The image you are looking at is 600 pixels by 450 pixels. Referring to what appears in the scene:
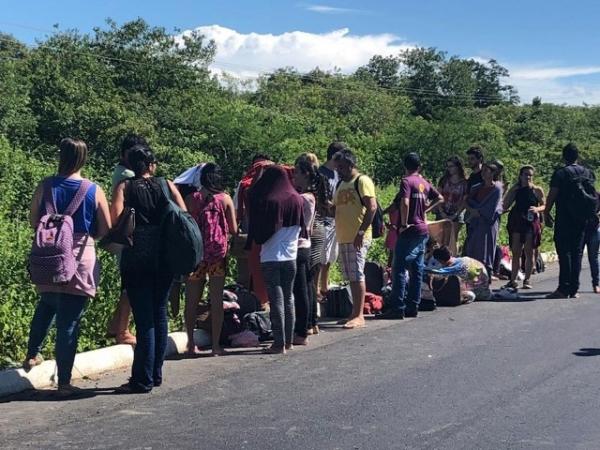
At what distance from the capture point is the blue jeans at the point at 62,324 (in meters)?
5.77

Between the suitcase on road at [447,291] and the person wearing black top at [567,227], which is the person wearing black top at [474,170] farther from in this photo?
the suitcase on road at [447,291]

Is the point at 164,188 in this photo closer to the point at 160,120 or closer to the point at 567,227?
the point at 567,227

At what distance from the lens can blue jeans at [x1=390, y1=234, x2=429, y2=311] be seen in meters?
8.97

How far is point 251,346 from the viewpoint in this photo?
7.71m

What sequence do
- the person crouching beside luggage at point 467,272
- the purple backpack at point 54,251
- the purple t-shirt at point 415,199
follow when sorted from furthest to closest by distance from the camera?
1. the person crouching beside luggage at point 467,272
2. the purple t-shirt at point 415,199
3. the purple backpack at point 54,251

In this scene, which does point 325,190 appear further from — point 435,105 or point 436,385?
point 435,105

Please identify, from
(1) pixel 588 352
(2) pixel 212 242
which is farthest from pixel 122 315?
(1) pixel 588 352

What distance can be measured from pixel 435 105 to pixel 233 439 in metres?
57.2

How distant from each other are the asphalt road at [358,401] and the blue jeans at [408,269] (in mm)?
1015

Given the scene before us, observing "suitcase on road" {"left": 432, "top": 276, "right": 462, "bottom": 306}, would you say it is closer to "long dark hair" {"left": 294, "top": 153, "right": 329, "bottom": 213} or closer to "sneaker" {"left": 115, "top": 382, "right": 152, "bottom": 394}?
"long dark hair" {"left": 294, "top": 153, "right": 329, "bottom": 213}

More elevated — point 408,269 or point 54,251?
point 54,251

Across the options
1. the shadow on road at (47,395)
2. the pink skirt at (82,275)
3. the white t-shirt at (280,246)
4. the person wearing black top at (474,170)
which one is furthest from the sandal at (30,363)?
the person wearing black top at (474,170)

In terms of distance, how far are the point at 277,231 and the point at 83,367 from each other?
1.99 m

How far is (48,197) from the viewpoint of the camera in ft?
18.7
